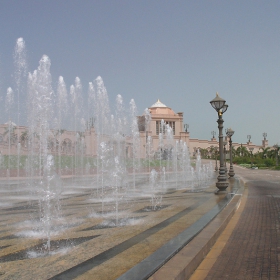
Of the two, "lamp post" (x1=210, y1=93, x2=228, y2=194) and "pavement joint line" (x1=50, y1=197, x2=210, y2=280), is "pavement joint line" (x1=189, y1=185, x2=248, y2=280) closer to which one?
"pavement joint line" (x1=50, y1=197, x2=210, y2=280)

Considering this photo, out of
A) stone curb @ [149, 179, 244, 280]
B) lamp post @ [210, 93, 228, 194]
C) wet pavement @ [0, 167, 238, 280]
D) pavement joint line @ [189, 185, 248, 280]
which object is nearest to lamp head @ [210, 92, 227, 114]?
lamp post @ [210, 93, 228, 194]

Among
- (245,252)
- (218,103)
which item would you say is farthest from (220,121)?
(245,252)

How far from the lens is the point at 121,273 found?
346 centimetres

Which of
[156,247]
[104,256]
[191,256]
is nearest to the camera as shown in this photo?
[191,256]

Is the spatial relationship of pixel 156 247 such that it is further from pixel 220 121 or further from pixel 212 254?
pixel 220 121

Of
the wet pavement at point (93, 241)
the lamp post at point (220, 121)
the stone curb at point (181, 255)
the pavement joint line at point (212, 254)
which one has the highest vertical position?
the lamp post at point (220, 121)

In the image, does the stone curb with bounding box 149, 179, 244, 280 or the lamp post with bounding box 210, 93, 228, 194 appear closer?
the stone curb with bounding box 149, 179, 244, 280

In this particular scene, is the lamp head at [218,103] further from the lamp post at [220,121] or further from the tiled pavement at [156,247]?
the tiled pavement at [156,247]

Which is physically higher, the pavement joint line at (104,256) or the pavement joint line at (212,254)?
the pavement joint line at (104,256)

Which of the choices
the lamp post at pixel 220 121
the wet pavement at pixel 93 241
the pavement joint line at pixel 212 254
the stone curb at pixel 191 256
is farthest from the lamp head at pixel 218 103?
the stone curb at pixel 191 256

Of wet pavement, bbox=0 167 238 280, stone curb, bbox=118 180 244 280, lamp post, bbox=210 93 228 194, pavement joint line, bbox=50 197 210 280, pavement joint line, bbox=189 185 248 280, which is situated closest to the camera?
stone curb, bbox=118 180 244 280

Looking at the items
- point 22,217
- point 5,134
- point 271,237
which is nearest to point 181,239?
point 271,237

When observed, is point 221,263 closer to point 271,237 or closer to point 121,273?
point 121,273

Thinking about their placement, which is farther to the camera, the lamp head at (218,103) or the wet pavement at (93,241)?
the lamp head at (218,103)
